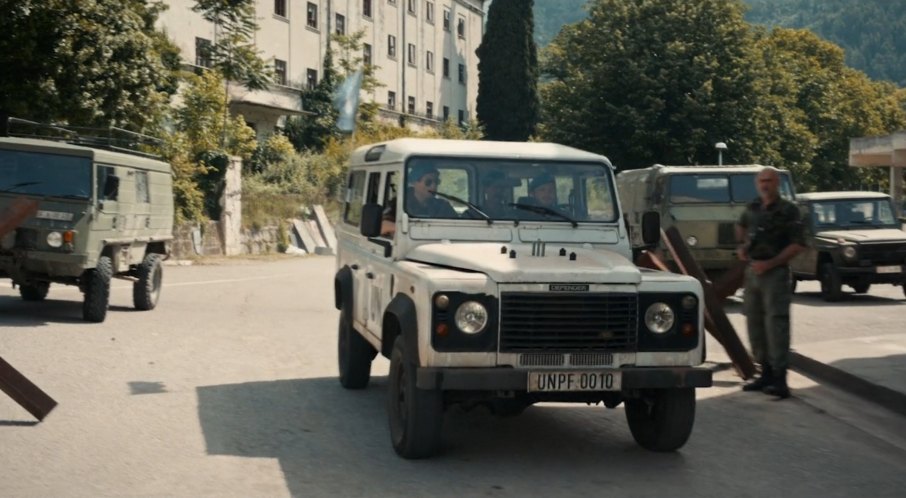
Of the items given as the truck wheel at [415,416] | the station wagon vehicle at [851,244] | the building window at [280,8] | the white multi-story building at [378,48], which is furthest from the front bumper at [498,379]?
the building window at [280,8]

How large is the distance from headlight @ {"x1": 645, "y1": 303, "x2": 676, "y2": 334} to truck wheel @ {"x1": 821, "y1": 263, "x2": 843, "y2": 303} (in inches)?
528

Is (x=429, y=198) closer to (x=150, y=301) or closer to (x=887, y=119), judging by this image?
(x=150, y=301)

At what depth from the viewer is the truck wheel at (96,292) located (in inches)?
591

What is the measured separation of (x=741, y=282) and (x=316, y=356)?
14.2ft

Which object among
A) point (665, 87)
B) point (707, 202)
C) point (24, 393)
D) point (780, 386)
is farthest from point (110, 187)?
point (665, 87)

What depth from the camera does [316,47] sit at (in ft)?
191

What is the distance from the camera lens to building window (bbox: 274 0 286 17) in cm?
5441

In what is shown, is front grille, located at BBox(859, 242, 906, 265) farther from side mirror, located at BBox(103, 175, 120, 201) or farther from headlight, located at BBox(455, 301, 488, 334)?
headlight, located at BBox(455, 301, 488, 334)

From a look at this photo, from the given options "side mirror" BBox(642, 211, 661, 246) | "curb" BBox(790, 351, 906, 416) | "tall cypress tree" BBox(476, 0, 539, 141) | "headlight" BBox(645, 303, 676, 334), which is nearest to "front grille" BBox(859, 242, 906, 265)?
"curb" BBox(790, 351, 906, 416)

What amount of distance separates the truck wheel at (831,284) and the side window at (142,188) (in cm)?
1088

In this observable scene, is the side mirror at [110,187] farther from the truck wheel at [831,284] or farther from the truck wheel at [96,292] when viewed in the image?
the truck wheel at [831,284]

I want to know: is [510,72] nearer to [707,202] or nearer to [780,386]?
[707,202]

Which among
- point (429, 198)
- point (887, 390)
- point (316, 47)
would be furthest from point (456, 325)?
point (316, 47)

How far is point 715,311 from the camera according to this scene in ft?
37.1
